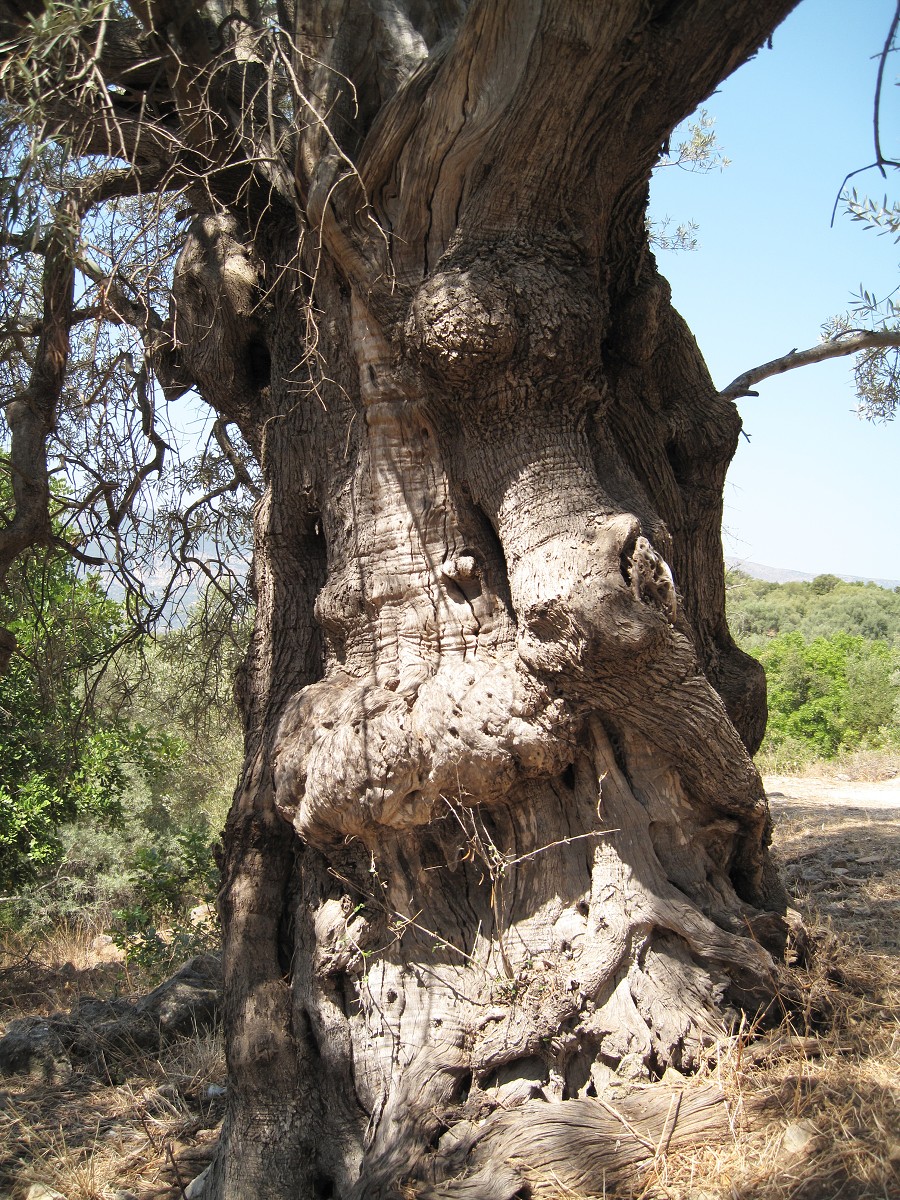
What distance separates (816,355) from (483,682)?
3317 millimetres

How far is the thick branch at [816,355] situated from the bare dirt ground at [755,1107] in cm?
265

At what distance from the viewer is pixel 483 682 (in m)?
3.15

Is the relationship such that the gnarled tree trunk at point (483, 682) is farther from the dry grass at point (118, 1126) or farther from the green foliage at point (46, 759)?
the green foliage at point (46, 759)

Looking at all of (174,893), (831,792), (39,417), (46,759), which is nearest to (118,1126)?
(39,417)

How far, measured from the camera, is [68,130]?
3.77 m

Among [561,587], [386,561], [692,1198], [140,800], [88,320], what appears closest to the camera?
[692,1198]

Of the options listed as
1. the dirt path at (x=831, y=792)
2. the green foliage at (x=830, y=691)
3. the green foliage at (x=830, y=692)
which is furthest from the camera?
the green foliage at (x=830, y=691)

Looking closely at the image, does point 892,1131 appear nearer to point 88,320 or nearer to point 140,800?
point 88,320

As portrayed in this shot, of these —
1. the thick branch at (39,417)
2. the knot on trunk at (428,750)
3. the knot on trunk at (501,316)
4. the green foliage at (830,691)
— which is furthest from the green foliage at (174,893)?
the green foliage at (830,691)

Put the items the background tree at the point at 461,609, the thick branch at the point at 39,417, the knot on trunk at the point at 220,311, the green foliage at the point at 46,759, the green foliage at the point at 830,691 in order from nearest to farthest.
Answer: the background tree at the point at 461,609, the knot on trunk at the point at 220,311, the thick branch at the point at 39,417, the green foliage at the point at 46,759, the green foliage at the point at 830,691

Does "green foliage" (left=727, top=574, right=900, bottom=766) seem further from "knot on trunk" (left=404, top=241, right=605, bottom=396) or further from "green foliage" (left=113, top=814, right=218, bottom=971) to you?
"knot on trunk" (left=404, top=241, right=605, bottom=396)

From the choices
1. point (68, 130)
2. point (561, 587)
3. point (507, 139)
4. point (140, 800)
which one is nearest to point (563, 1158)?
point (561, 587)

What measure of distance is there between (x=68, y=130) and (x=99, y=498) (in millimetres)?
2687

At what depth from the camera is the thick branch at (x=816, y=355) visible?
16.1 feet
